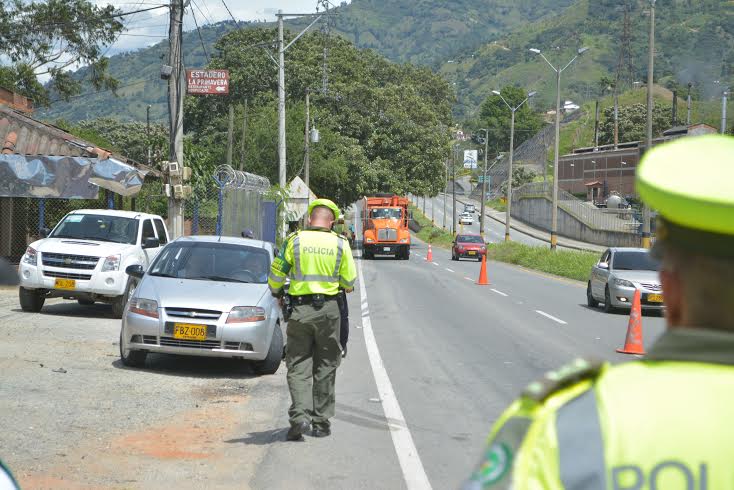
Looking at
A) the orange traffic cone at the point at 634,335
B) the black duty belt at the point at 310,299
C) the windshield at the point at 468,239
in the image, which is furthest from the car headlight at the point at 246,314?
the windshield at the point at 468,239

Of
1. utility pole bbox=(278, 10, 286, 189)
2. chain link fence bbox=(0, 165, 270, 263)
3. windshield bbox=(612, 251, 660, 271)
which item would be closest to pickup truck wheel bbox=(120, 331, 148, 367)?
windshield bbox=(612, 251, 660, 271)

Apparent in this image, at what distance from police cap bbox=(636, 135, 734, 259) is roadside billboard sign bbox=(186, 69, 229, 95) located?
25912 mm

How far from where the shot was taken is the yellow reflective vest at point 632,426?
1662 millimetres

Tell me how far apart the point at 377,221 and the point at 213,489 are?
153ft

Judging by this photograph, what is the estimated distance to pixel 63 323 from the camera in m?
16.7

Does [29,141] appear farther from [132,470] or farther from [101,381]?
[132,470]

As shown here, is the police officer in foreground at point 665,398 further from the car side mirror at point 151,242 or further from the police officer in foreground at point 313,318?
the car side mirror at point 151,242

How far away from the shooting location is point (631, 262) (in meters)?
23.0

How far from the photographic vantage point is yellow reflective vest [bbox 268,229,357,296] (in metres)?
8.72

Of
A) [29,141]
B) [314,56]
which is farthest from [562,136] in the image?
[29,141]

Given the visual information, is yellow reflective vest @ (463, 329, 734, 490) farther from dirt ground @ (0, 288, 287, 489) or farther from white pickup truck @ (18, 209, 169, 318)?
white pickup truck @ (18, 209, 169, 318)

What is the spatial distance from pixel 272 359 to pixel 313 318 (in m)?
3.85

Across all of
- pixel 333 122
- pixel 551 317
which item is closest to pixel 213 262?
pixel 551 317

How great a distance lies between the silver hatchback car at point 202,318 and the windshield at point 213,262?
0.02 m
